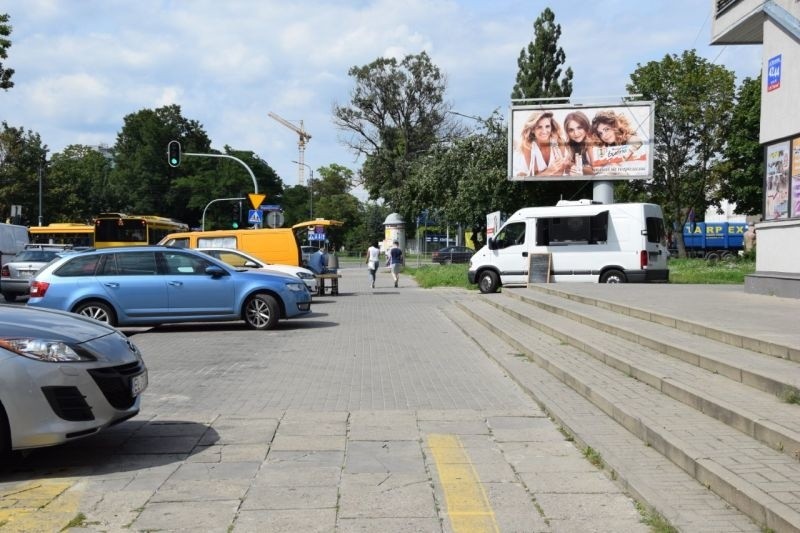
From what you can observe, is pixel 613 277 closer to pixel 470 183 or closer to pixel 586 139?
pixel 586 139

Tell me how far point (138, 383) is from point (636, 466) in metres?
3.78

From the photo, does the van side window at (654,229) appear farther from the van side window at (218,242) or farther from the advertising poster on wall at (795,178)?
the van side window at (218,242)

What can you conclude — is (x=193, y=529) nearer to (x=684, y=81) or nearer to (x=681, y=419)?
(x=681, y=419)

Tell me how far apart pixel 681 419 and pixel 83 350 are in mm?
4603

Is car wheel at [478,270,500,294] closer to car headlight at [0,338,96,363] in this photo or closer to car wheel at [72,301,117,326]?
car wheel at [72,301,117,326]

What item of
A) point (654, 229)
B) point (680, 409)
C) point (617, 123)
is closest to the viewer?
point (680, 409)

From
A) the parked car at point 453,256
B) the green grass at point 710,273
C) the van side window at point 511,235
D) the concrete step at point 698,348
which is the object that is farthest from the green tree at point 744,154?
the concrete step at point 698,348

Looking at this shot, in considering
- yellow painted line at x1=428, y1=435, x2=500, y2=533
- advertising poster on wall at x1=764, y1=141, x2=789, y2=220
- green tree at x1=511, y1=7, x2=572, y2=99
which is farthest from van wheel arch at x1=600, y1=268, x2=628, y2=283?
green tree at x1=511, y1=7, x2=572, y2=99

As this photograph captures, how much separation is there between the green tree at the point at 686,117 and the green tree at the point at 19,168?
151 ft

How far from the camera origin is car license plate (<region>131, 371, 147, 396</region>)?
229 inches

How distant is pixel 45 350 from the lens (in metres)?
5.28

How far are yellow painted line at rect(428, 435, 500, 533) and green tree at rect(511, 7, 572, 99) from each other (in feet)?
148

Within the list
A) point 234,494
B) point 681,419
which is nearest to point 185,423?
point 234,494

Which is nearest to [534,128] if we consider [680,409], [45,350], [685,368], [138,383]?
[685,368]
